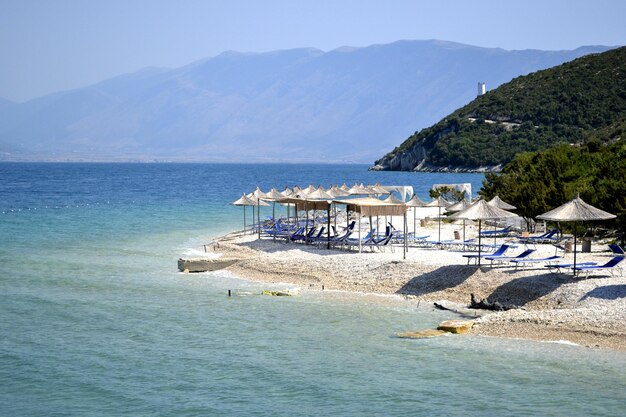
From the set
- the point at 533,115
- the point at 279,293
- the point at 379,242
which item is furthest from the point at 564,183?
the point at 533,115

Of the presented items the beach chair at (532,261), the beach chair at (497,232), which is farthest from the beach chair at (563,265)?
the beach chair at (497,232)

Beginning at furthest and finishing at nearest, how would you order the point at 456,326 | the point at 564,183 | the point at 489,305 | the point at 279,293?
the point at 564,183, the point at 279,293, the point at 489,305, the point at 456,326

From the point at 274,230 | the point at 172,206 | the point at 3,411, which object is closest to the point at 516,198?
the point at 274,230

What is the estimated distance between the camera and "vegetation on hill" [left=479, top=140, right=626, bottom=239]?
26.0m

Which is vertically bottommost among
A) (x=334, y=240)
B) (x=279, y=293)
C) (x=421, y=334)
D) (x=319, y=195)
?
Answer: (x=421, y=334)

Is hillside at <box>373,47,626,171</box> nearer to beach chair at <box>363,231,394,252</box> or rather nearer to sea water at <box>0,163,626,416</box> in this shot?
beach chair at <box>363,231,394,252</box>

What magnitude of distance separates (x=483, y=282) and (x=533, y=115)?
4062 inches

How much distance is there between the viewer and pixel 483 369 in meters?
14.3

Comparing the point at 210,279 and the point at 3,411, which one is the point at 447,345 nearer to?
the point at 3,411

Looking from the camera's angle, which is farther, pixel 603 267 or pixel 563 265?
pixel 563 265

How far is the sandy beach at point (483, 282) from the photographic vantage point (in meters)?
16.5

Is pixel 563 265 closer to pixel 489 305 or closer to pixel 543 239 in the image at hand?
pixel 489 305

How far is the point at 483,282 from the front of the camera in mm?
20281

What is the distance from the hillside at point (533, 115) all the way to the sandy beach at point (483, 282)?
86475 millimetres
